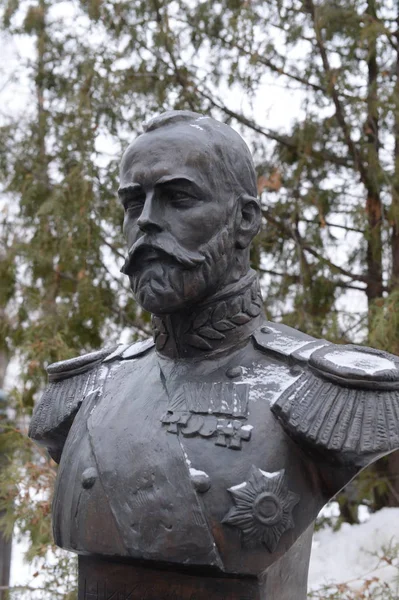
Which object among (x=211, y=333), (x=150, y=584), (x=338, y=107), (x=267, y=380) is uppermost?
(x=338, y=107)

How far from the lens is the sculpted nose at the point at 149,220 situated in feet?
6.26

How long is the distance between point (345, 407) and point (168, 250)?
544 millimetres

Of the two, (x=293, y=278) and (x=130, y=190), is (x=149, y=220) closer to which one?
(x=130, y=190)

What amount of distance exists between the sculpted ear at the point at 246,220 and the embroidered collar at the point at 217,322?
10 cm

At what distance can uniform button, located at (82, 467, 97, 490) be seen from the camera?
6.38 feet

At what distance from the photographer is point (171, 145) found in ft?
6.43

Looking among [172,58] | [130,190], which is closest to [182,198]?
[130,190]

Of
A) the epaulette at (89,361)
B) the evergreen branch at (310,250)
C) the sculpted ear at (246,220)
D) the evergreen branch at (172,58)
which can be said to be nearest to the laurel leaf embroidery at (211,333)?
the sculpted ear at (246,220)

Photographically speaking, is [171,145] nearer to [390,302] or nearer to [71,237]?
[390,302]

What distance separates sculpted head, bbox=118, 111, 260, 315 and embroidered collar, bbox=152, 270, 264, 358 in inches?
1.2

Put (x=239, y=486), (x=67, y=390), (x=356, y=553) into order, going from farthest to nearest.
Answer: (x=356, y=553)
(x=67, y=390)
(x=239, y=486)

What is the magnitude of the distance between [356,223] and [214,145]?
2.43m

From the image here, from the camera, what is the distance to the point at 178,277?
192 centimetres

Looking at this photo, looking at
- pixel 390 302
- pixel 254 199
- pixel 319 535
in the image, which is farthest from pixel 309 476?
pixel 319 535
